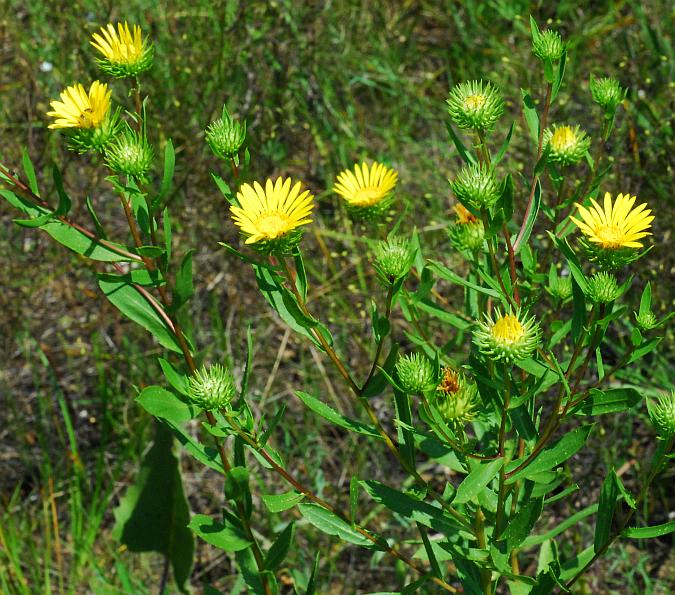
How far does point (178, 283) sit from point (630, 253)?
0.94 metres

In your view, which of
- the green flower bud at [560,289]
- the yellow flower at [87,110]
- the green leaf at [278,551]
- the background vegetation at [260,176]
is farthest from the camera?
the background vegetation at [260,176]

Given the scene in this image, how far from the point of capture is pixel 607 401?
1760 millimetres

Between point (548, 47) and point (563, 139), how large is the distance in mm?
252

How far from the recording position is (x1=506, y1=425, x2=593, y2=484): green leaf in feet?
5.77

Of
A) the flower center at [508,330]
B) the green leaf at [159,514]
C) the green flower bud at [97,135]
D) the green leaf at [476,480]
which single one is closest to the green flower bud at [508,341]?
the flower center at [508,330]

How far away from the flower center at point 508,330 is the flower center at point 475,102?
50 centimetres

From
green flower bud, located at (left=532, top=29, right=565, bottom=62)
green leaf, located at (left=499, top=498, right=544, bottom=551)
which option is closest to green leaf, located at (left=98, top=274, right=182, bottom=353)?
green leaf, located at (left=499, top=498, right=544, bottom=551)

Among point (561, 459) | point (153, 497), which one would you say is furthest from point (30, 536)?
point (561, 459)

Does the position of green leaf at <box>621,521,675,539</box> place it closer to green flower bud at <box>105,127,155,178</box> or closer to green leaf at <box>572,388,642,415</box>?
green leaf at <box>572,388,642,415</box>

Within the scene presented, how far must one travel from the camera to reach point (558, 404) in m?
1.71

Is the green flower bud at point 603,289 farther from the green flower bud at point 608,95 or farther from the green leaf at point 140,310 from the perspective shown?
the green leaf at point 140,310

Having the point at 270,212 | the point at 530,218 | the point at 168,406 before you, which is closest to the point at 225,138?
the point at 270,212

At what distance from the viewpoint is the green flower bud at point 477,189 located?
1.72 m

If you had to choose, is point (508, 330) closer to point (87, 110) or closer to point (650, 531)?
point (650, 531)
